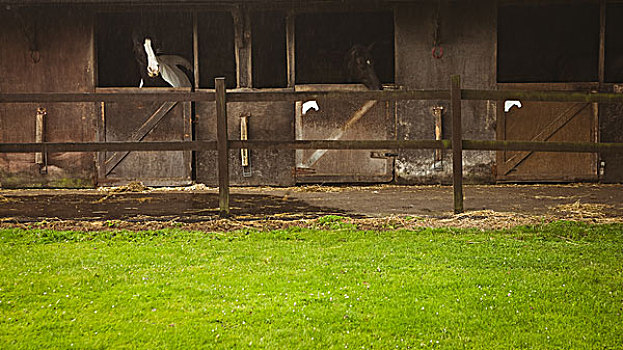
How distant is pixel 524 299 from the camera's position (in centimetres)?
321

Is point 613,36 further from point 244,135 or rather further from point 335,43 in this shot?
point 244,135

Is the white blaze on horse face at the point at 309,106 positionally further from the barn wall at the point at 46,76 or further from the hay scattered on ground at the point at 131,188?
the barn wall at the point at 46,76

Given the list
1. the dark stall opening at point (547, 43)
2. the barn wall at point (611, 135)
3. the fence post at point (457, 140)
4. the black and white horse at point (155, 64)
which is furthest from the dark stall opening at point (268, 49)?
the fence post at point (457, 140)

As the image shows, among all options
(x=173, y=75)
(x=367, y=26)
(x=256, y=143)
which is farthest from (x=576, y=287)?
(x=367, y=26)

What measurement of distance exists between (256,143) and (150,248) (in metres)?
1.80

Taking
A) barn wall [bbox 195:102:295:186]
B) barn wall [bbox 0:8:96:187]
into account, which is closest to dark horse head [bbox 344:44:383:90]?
barn wall [bbox 195:102:295:186]

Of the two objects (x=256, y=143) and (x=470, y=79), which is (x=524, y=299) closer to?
(x=256, y=143)

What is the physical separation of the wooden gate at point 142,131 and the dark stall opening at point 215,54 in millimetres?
2478

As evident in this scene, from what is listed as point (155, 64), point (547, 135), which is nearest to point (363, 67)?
point (547, 135)

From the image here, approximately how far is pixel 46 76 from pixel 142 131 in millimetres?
1767

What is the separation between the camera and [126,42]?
12.0 meters

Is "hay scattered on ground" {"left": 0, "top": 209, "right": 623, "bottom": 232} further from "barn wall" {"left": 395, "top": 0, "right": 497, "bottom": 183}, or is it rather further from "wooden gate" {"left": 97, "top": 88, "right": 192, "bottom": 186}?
"wooden gate" {"left": 97, "top": 88, "right": 192, "bottom": 186}

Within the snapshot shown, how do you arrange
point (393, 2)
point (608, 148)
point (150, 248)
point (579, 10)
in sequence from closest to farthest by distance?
1. point (150, 248)
2. point (608, 148)
3. point (393, 2)
4. point (579, 10)

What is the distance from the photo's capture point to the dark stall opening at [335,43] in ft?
40.5
